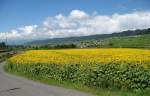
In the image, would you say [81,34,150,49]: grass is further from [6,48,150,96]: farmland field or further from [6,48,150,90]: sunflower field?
[6,48,150,90]: sunflower field

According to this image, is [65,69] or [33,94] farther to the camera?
[65,69]

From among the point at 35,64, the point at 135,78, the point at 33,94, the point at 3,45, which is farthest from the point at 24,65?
the point at 3,45

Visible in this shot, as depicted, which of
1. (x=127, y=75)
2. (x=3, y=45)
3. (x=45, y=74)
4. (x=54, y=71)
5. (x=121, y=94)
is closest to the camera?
(x=121, y=94)

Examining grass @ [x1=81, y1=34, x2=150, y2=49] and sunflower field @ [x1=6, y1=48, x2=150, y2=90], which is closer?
sunflower field @ [x1=6, y1=48, x2=150, y2=90]

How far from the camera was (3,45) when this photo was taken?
162m

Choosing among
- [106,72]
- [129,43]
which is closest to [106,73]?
[106,72]

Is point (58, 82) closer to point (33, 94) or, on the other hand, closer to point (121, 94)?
point (33, 94)

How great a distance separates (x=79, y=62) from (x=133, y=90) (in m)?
6.23

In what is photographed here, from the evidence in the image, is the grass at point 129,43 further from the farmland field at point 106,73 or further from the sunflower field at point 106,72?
the sunflower field at point 106,72

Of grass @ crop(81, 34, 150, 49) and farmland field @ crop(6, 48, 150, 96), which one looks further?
grass @ crop(81, 34, 150, 49)

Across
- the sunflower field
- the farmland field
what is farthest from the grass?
the sunflower field

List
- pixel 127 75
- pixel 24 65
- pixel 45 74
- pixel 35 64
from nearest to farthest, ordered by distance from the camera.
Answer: pixel 127 75
pixel 45 74
pixel 35 64
pixel 24 65

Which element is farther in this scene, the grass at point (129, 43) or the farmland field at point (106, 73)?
the grass at point (129, 43)

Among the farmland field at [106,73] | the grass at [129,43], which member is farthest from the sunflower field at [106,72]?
the grass at [129,43]
